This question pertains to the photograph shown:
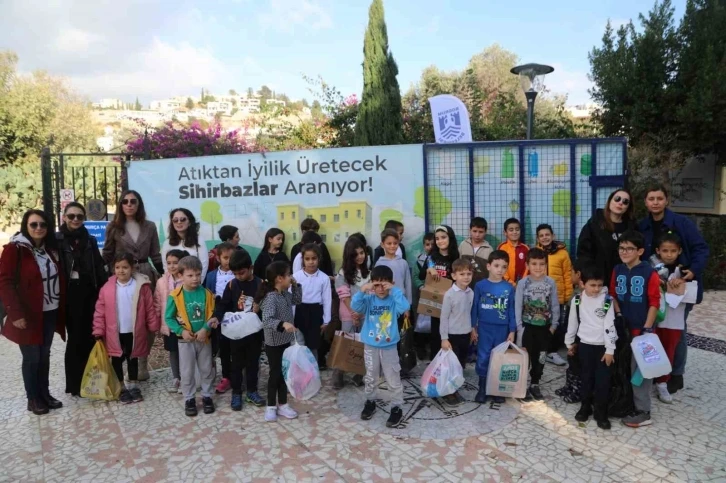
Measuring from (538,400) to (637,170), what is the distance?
23.5 ft

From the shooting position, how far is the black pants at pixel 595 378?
3590mm

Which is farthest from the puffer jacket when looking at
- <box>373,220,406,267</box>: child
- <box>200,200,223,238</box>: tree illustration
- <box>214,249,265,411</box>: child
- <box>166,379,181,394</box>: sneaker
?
<box>200,200,223,238</box>: tree illustration

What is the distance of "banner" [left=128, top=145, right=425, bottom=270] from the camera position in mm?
5695

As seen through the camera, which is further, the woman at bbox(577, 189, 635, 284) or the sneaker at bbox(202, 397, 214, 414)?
the woman at bbox(577, 189, 635, 284)

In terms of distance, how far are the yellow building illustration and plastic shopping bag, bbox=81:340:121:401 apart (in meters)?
2.34

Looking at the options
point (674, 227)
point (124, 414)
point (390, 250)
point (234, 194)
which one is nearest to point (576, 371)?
point (674, 227)

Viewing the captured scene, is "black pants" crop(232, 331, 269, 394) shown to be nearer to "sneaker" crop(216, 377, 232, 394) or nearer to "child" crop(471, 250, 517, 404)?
"sneaker" crop(216, 377, 232, 394)

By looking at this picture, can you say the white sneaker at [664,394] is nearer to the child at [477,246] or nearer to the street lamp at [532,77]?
the child at [477,246]

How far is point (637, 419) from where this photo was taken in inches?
142

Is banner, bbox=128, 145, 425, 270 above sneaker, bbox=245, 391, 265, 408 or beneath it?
above

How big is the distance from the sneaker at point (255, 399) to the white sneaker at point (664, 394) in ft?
10.6

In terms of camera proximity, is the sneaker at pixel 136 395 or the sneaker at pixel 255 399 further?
the sneaker at pixel 136 395

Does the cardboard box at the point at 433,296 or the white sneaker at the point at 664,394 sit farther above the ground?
the cardboard box at the point at 433,296

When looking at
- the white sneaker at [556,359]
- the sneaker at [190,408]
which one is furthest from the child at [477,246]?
the sneaker at [190,408]
